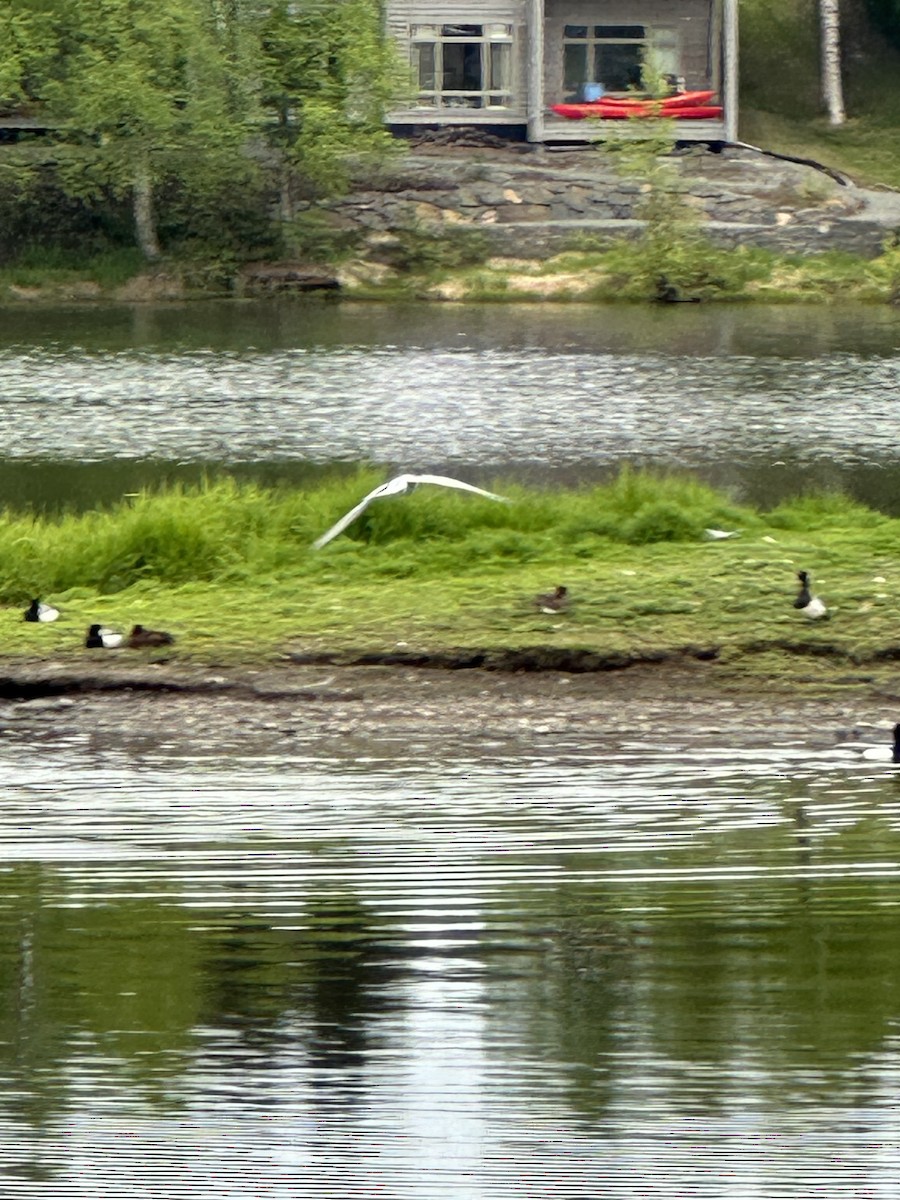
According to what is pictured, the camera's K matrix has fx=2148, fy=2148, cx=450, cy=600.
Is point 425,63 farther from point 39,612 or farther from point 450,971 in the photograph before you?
point 450,971

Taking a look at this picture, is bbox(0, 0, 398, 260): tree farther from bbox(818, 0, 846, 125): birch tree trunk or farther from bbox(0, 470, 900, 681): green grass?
bbox(0, 470, 900, 681): green grass

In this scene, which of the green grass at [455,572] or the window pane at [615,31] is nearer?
the green grass at [455,572]

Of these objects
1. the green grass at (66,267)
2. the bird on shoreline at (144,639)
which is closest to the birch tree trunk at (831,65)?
the green grass at (66,267)

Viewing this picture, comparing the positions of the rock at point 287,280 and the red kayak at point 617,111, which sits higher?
the red kayak at point 617,111

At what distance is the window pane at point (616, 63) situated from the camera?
49250 mm

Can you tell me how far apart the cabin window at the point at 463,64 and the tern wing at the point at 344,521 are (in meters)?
32.8

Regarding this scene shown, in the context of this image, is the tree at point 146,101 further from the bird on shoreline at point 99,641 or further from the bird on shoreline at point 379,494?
the bird on shoreline at point 99,641

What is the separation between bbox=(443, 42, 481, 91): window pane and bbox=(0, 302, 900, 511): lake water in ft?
33.3

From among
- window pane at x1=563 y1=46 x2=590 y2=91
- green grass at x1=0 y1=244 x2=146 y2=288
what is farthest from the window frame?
green grass at x1=0 y1=244 x2=146 y2=288

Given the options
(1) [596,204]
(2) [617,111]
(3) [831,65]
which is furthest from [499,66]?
(3) [831,65]

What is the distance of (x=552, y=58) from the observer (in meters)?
49.0

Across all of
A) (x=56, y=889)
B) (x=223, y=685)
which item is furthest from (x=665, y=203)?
(x=56, y=889)

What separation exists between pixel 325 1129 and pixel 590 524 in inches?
381

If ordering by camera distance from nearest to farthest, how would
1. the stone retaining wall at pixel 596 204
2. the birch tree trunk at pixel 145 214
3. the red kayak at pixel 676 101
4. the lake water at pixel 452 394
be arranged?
the lake water at pixel 452 394, the stone retaining wall at pixel 596 204, the birch tree trunk at pixel 145 214, the red kayak at pixel 676 101
